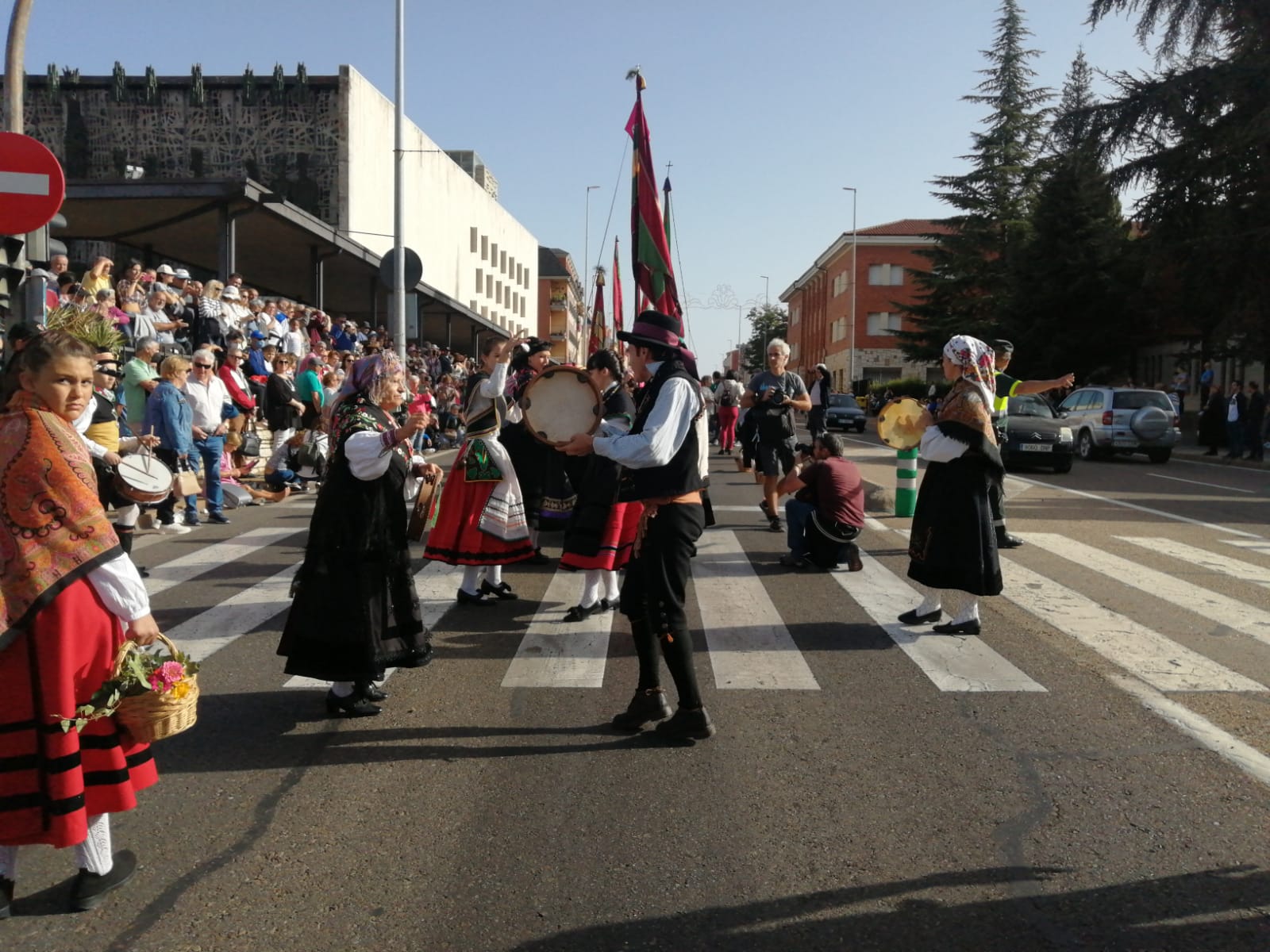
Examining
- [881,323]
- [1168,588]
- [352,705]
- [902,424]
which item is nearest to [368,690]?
[352,705]

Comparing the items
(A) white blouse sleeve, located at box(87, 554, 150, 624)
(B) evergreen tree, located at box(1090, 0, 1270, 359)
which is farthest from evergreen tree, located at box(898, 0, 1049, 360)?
(A) white blouse sleeve, located at box(87, 554, 150, 624)

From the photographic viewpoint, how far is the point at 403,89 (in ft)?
83.9

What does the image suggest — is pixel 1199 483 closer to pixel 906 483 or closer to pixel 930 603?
pixel 906 483

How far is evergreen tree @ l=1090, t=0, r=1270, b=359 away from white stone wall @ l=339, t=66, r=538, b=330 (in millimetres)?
21467

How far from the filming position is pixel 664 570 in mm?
4836

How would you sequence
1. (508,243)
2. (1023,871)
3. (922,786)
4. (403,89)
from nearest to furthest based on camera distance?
1. (1023,871)
2. (922,786)
3. (403,89)
4. (508,243)

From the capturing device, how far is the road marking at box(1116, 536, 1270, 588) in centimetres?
934

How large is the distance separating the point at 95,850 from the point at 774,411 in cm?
889

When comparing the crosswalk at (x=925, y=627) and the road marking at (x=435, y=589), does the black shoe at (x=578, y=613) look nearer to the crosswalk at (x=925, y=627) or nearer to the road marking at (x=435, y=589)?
the crosswalk at (x=925, y=627)

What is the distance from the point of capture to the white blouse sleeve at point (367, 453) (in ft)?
15.6

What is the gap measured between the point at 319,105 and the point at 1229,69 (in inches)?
1018

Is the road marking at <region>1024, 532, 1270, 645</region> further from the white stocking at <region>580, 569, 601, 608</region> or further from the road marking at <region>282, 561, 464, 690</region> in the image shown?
the road marking at <region>282, 561, 464, 690</region>

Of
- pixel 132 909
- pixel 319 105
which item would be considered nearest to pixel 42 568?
pixel 132 909

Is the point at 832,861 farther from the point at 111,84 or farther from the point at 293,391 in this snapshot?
the point at 111,84
